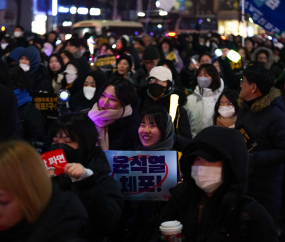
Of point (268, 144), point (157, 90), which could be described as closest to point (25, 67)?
point (157, 90)

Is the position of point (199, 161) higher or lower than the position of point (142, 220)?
higher

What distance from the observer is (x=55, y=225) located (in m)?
1.77

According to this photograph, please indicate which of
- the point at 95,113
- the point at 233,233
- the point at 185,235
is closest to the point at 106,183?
the point at 185,235

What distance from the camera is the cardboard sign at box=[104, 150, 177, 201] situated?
12.7 ft

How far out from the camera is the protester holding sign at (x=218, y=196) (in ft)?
8.80

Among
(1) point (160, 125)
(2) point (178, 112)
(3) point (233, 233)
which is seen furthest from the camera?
(2) point (178, 112)

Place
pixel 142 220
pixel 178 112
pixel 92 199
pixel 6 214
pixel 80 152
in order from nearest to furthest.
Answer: pixel 6 214
pixel 92 199
pixel 80 152
pixel 142 220
pixel 178 112

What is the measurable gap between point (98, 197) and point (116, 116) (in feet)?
6.22

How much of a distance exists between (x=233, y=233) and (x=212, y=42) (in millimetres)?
13857

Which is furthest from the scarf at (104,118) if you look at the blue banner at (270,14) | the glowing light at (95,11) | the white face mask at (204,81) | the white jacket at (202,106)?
the glowing light at (95,11)

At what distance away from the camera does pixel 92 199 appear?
2.87 meters

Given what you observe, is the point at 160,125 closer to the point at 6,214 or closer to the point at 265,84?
the point at 265,84

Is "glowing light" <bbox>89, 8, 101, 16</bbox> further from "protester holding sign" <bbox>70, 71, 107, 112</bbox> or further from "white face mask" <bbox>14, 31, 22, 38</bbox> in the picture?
"protester holding sign" <bbox>70, 71, 107, 112</bbox>

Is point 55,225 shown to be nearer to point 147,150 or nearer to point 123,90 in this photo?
point 147,150
